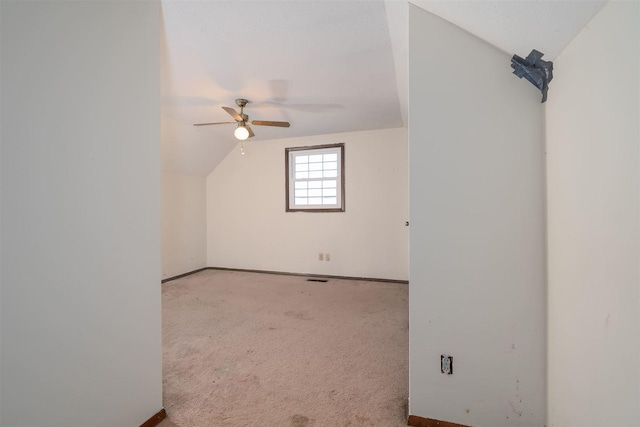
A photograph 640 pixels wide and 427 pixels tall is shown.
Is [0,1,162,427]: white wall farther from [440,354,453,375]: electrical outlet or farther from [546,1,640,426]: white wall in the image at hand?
[546,1,640,426]: white wall

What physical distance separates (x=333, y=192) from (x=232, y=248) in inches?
84.1

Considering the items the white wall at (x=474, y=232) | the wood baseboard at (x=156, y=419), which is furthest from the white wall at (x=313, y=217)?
the wood baseboard at (x=156, y=419)

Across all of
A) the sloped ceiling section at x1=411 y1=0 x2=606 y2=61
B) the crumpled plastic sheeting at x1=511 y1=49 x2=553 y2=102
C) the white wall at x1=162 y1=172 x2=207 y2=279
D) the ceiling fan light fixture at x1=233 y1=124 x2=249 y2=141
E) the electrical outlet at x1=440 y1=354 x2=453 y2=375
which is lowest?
the electrical outlet at x1=440 y1=354 x2=453 y2=375

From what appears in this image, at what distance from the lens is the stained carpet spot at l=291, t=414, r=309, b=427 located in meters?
1.47

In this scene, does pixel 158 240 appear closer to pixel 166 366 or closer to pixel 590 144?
pixel 166 366

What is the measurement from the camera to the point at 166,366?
6.68 ft

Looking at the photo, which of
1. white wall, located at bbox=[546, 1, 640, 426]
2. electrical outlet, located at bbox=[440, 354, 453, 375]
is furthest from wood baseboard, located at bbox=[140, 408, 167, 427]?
white wall, located at bbox=[546, 1, 640, 426]

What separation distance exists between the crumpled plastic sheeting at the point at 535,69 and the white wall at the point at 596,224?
0.03 m

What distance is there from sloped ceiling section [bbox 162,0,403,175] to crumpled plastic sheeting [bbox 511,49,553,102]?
84cm

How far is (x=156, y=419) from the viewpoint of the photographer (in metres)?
1.50

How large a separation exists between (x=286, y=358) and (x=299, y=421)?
642 millimetres

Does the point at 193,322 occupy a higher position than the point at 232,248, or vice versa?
the point at 232,248

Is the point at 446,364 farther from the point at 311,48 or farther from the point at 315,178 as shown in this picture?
the point at 315,178

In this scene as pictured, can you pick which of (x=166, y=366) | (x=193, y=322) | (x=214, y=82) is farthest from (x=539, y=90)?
(x=193, y=322)
